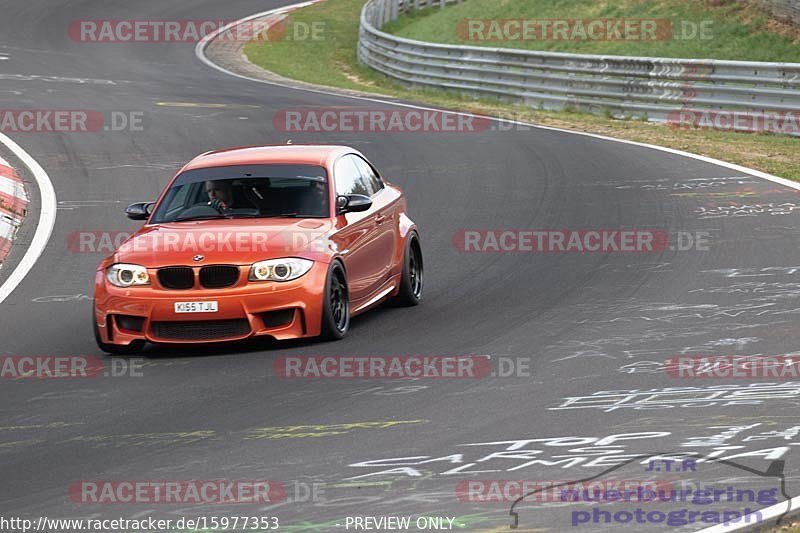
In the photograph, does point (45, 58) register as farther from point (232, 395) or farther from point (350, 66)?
point (232, 395)

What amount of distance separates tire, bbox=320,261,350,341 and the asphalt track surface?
126 millimetres

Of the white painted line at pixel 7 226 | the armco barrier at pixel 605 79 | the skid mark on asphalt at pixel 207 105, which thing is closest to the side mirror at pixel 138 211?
the white painted line at pixel 7 226

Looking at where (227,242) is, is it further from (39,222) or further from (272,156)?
(39,222)

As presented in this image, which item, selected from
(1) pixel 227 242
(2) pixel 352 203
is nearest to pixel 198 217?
(1) pixel 227 242

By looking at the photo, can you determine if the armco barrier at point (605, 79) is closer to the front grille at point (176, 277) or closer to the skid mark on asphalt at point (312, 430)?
the front grille at point (176, 277)

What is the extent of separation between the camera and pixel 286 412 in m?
8.72

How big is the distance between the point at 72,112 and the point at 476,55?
8.89 meters

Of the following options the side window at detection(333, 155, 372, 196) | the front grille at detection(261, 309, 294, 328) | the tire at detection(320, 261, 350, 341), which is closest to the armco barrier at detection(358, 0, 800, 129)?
the side window at detection(333, 155, 372, 196)

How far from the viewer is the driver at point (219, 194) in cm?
1174

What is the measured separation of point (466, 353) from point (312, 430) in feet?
7.52

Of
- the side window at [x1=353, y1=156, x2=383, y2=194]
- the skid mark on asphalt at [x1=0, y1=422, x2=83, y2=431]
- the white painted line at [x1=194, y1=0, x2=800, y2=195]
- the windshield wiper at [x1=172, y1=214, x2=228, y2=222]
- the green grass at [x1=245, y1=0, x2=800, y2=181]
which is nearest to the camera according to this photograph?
the skid mark on asphalt at [x1=0, y1=422, x2=83, y2=431]

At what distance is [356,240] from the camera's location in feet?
38.3

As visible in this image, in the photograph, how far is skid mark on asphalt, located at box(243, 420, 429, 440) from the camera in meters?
8.10

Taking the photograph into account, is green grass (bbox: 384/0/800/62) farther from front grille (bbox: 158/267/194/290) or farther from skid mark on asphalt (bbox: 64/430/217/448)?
skid mark on asphalt (bbox: 64/430/217/448)
